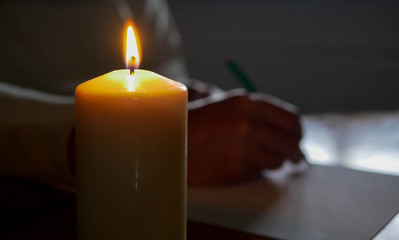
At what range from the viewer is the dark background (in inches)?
77.3

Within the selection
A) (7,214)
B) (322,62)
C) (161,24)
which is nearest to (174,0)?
(322,62)

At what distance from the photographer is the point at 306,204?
22.4 inches

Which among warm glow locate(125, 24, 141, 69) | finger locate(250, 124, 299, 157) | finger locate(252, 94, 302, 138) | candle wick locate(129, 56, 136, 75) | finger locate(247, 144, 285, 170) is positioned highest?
warm glow locate(125, 24, 141, 69)

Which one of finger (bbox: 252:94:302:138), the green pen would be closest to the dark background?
the green pen

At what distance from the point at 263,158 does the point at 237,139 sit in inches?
1.7

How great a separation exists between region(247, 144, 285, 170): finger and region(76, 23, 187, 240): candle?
1.10ft

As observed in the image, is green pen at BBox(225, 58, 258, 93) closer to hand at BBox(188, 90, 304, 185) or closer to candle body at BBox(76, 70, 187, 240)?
hand at BBox(188, 90, 304, 185)

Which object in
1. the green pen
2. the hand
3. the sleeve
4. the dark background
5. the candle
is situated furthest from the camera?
the dark background

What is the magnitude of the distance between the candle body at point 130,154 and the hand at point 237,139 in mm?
312

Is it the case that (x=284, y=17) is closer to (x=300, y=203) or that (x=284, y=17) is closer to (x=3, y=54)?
(x=3, y=54)

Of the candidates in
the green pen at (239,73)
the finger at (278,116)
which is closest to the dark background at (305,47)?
the green pen at (239,73)

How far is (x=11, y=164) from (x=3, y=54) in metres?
0.55

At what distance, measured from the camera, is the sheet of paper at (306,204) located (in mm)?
493

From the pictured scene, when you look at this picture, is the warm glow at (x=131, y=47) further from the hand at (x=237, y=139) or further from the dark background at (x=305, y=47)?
the dark background at (x=305, y=47)
